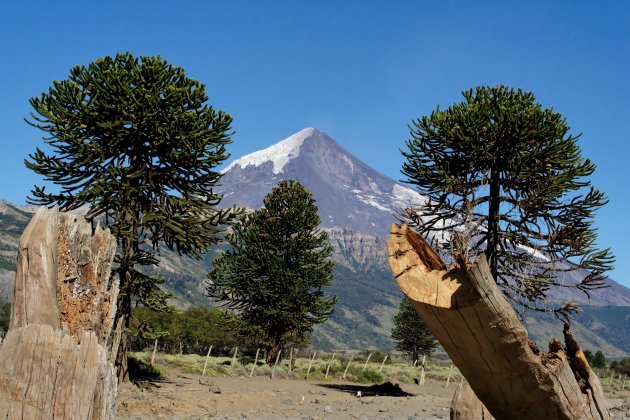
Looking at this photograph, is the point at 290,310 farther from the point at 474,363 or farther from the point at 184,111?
the point at 474,363

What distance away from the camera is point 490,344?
10.3ft

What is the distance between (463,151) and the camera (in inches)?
728

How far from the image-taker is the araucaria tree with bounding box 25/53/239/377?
16234 mm

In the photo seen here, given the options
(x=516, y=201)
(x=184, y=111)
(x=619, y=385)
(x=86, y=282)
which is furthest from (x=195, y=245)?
(x=619, y=385)

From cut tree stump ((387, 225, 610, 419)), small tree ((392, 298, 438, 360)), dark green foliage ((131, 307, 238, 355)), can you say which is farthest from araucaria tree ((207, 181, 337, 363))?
dark green foliage ((131, 307, 238, 355))

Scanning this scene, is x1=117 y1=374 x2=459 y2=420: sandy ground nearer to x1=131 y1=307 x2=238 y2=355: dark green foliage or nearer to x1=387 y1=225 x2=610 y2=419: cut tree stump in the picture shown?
x1=387 y1=225 x2=610 y2=419: cut tree stump

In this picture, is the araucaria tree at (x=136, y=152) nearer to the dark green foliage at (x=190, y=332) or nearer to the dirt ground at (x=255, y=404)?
the dirt ground at (x=255, y=404)

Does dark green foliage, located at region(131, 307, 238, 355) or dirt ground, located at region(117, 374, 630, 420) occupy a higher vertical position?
dirt ground, located at region(117, 374, 630, 420)

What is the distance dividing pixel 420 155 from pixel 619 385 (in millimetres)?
33943

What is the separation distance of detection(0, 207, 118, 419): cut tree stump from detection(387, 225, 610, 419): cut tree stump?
2.11 metres

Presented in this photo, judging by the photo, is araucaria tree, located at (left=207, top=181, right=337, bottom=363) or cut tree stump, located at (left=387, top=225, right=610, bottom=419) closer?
cut tree stump, located at (left=387, top=225, right=610, bottom=419)

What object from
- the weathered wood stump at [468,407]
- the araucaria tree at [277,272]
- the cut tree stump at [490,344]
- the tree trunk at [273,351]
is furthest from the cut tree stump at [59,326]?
the tree trunk at [273,351]

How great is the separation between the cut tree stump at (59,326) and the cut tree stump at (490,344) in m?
2.11

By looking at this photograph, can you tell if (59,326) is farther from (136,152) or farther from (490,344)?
(136,152)
